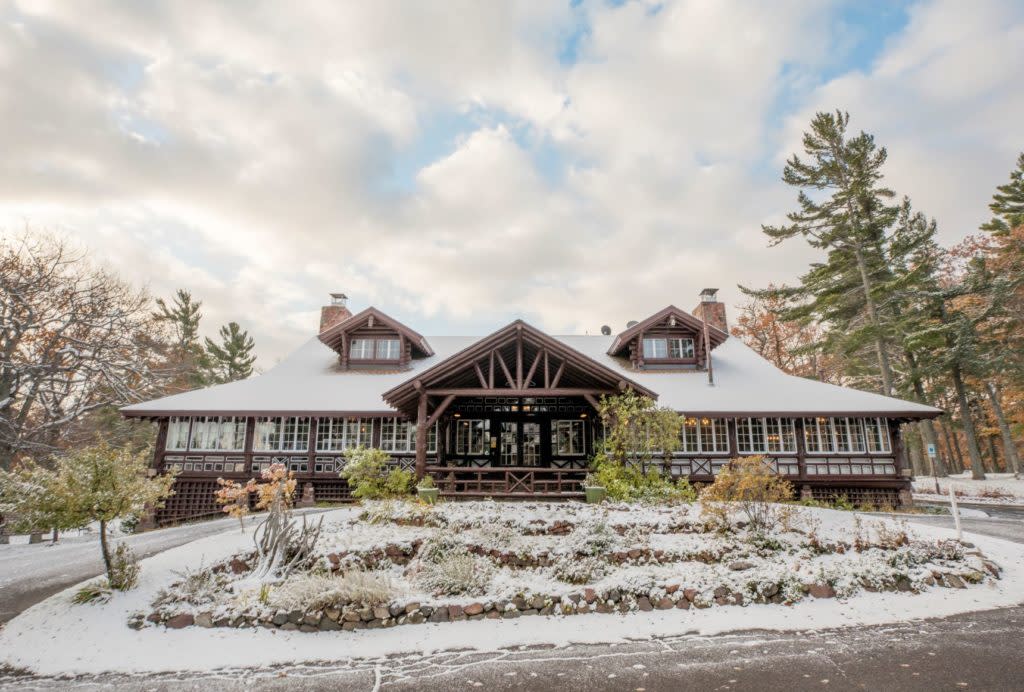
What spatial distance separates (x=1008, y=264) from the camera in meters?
23.0

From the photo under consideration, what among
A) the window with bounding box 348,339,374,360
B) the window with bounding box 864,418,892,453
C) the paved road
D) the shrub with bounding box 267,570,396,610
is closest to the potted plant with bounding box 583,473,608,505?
the shrub with bounding box 267,570,396,610

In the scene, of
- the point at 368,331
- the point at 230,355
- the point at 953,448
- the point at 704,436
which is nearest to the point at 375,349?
the point at 368,331

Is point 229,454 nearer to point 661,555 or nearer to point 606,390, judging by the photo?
point 606,390

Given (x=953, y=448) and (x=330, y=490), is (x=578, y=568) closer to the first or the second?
(x=330, y=490)

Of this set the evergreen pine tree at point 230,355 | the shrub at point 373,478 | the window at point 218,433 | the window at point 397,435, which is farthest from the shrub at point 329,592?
the evergreen pine tree at point 230,355

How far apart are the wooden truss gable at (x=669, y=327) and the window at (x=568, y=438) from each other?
14.0ft

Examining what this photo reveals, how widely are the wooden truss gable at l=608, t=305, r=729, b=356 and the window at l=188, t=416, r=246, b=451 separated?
15.6m

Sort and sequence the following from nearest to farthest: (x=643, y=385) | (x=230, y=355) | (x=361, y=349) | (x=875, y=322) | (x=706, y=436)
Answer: (x=643, y=385) < (x=706, y=436) < (x=361, y=349) < (x=875, y=322) < (x=230, y=355)

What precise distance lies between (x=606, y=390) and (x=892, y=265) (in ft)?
72.3

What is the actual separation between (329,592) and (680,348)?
17.4m

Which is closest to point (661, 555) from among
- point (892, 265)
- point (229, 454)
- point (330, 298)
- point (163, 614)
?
point (163, 614)

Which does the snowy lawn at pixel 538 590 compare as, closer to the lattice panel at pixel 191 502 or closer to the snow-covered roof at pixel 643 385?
the snow-covered roof at pixel 643 385

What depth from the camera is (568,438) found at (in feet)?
62.4

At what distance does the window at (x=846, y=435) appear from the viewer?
56.4 feet
